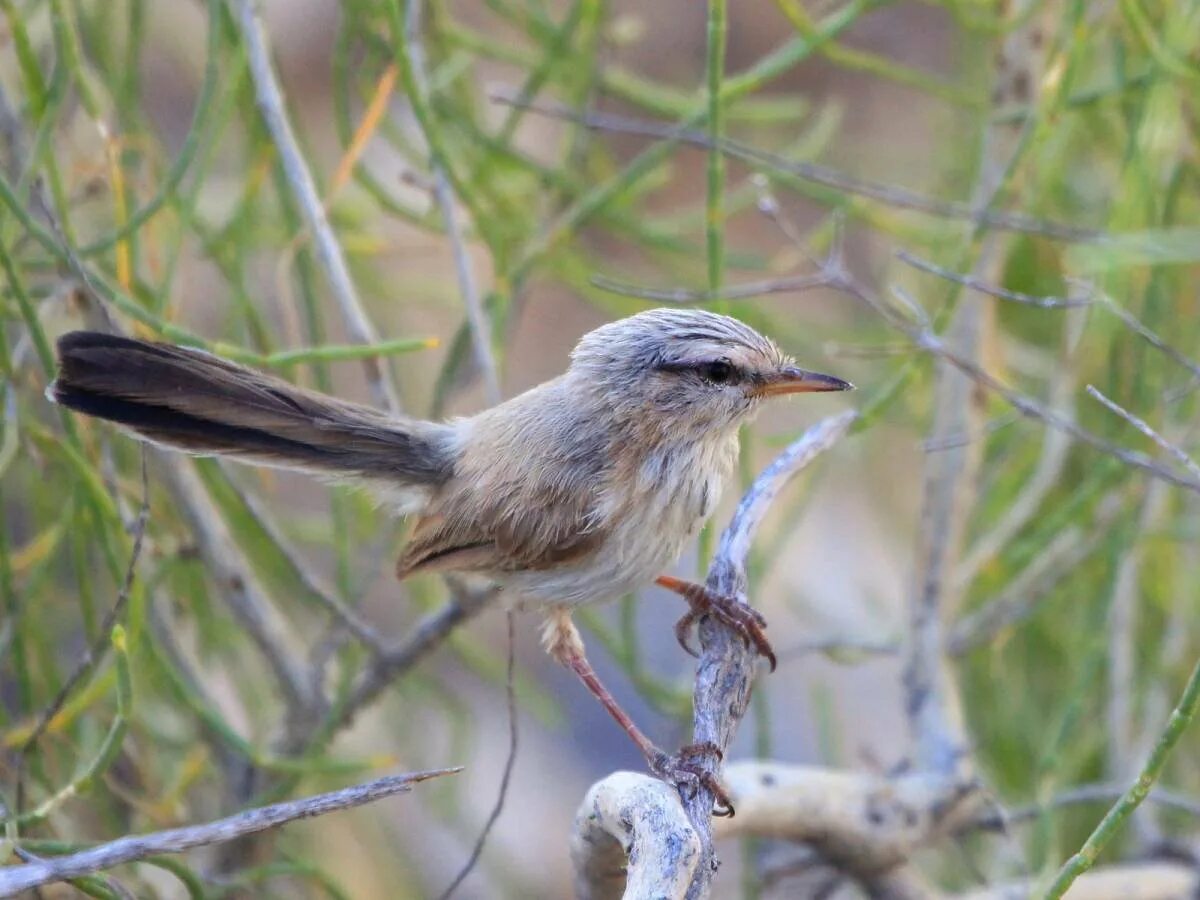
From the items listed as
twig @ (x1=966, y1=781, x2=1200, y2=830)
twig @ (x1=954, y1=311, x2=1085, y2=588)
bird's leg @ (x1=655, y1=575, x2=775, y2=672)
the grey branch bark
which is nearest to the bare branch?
the grey branch bark

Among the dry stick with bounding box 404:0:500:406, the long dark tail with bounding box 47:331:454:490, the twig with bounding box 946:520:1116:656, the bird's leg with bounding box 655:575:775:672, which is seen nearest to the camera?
the long dark tail with bounding box 47:331:454:490

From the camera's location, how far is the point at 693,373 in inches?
104

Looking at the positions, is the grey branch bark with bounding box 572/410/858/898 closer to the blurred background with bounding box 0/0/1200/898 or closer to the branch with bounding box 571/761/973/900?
the branch with bounding box 571/761/973/900

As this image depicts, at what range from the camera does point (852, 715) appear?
232 inches

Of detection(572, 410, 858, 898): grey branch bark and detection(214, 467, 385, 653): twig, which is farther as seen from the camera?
detection(214, 467, 385, 653): twig

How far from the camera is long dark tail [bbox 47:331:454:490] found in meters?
2.20

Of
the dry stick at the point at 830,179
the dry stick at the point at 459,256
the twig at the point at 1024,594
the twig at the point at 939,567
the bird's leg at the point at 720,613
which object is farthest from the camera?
the twig at the point at 1024,594

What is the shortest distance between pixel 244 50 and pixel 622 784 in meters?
1.60

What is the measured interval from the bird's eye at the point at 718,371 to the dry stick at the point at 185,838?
4.10 ft

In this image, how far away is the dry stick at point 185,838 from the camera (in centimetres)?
149

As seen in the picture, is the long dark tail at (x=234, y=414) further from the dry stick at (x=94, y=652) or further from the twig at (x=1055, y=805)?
the twig at (x=1055, y=805)

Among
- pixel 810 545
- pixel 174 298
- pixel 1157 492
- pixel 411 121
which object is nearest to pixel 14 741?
pixel 174 298

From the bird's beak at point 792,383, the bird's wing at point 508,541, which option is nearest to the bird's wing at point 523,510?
the bird's wing at point 508,541

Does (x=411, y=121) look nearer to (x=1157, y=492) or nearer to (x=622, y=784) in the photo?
(x=1157, y=492)
